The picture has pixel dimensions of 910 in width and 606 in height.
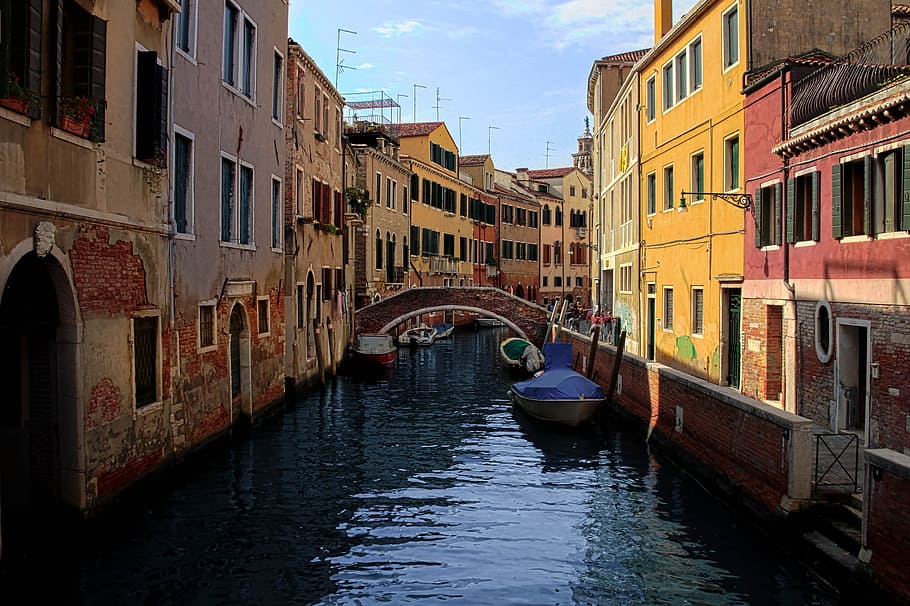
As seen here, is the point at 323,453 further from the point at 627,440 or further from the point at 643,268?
the point at 643,268

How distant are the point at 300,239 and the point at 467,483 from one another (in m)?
8.32

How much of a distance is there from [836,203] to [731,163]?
3.72m

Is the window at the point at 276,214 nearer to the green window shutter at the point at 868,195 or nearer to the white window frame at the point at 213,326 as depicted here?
the white window frame at the point at 213,326

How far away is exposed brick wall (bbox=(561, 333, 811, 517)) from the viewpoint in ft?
25.5

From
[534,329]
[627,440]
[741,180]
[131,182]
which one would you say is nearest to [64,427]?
[131,182]

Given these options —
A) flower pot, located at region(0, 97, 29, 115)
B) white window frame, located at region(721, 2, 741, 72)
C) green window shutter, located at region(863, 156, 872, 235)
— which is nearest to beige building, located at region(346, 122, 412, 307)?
white window frame, located at region(721, 2, 741, 72)

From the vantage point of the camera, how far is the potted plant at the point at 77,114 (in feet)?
23.7

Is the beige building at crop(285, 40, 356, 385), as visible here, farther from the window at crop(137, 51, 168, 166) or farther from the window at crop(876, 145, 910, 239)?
the window at crop(876, 145, 910, 239)

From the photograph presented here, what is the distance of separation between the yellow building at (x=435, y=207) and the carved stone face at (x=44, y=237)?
25986 millimetres

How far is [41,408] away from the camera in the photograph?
299 inches

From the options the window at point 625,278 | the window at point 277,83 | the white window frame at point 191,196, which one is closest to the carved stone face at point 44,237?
the white window frame at point 191,196

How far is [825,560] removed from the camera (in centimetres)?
690

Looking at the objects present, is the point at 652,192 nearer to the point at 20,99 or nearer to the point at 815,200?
the point at 815,200

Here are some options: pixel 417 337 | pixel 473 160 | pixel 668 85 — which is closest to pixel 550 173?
pixel 473 160
